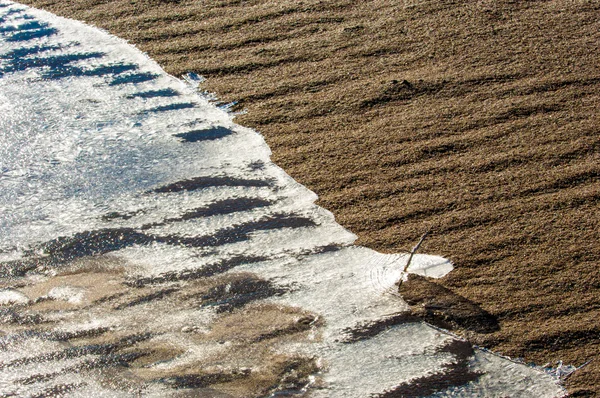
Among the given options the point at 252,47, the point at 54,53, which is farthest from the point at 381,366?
the point at 54,53

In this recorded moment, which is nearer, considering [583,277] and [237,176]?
[583,277]

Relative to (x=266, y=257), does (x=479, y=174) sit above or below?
above

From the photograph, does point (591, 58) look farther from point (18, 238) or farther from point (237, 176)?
point (18, 238)

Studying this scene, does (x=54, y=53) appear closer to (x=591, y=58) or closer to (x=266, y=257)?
(x=266, y=257)

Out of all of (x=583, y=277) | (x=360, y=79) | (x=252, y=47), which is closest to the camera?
(x=583, y=277)

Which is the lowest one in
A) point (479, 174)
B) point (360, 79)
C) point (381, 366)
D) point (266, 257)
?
point (381, 366)

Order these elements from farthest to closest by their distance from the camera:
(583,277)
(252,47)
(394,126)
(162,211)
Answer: (252,47) → (394,126) → (162,211) → (583,277)
